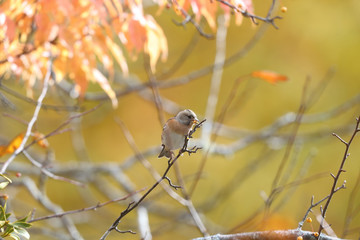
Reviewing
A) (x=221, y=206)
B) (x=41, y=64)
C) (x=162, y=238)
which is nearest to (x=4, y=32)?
(x=41, y=64)

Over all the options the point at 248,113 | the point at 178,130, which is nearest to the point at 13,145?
the point at 178,130

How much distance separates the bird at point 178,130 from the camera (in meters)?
1.75

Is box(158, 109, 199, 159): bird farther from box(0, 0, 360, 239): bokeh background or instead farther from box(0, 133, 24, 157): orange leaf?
box(0, 0, 360, 239): bokeh background

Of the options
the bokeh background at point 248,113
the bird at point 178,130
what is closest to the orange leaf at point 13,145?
the bird at point 178,130

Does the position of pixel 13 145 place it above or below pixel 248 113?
below

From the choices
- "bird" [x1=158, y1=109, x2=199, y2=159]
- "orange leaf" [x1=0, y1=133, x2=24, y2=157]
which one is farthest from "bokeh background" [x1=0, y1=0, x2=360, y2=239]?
"bird" [x1=158, y1=109, x2=199, y2=159]

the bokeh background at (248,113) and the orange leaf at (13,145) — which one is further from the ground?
the bokeh background at (248,113)

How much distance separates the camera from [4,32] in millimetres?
1852

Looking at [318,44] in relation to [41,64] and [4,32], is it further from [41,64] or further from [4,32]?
[4,32]

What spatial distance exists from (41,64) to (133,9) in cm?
55

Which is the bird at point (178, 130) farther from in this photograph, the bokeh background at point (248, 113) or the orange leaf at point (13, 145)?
the bokeh background at point (248, 113)

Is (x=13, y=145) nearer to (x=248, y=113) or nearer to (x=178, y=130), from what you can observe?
(x=178, y=130)

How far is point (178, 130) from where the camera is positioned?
1.75m

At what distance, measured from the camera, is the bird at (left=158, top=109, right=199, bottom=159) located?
175 centimetres
